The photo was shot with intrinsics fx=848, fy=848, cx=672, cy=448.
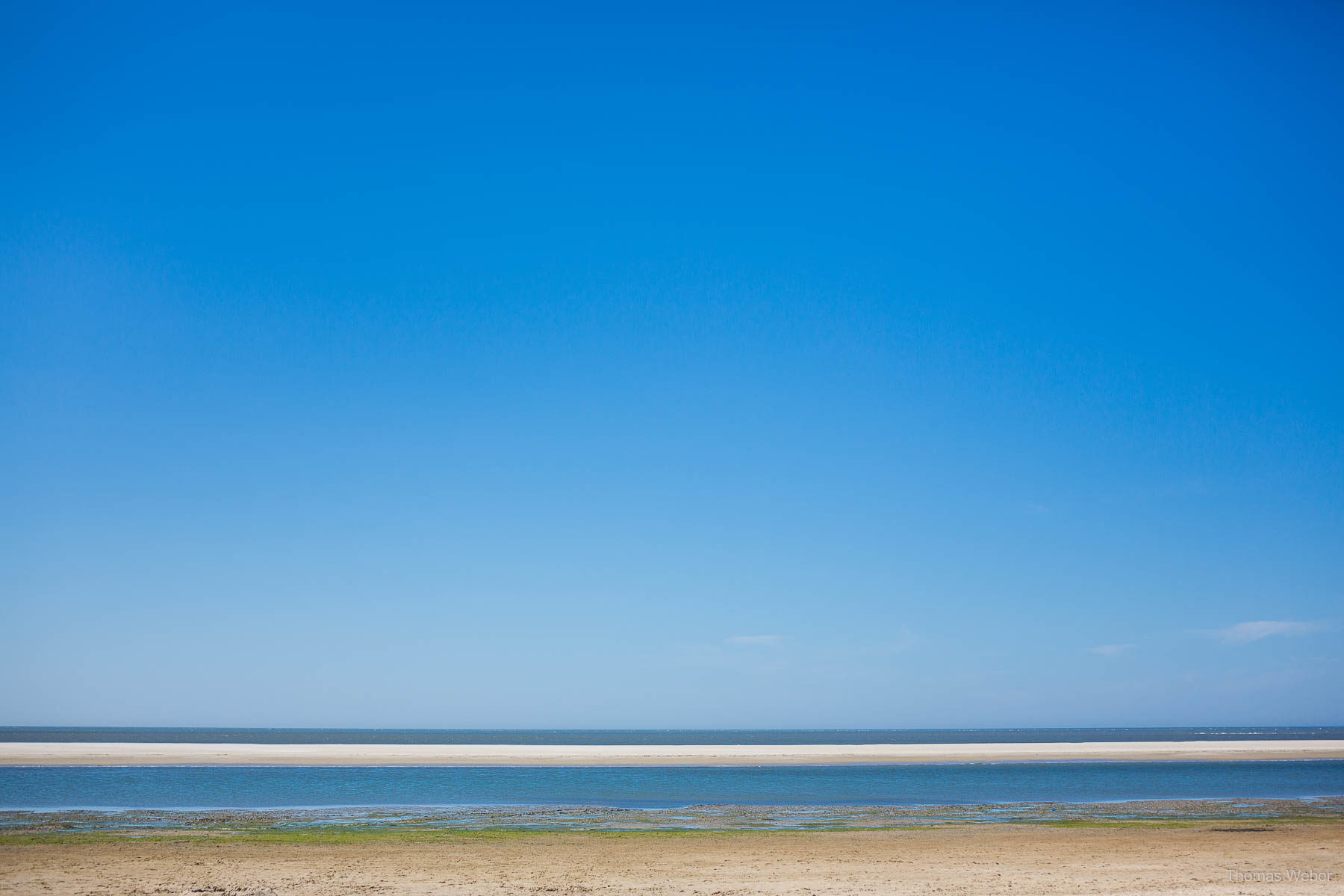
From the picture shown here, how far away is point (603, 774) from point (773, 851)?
28060mm

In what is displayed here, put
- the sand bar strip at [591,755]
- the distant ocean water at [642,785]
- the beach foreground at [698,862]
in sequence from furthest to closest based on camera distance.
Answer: the sand bar strip at [591,755] < the distant ocean water at [642,785] < the beach foreground at [698,862]

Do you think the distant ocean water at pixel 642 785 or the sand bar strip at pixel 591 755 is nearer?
the distant ocean water at pixel 642 785

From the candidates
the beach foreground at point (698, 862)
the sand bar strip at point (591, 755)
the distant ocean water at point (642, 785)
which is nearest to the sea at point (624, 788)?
the distant ocean water at point (642, 785)

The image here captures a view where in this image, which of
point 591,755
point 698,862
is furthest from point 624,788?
point 591,755

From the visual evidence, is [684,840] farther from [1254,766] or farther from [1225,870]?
[1254,766]

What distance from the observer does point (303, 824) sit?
26844 millimetres

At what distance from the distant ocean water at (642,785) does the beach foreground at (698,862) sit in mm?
9812

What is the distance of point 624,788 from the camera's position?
4084cm

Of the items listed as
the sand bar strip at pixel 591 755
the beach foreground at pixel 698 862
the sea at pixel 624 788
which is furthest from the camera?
the sand bar strip at pixel 591 755

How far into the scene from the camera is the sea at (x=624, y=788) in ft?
106

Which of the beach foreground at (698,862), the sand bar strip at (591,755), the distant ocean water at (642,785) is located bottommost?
the sand bar strip at (591,755)

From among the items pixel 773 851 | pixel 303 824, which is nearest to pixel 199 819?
pixel 303 824

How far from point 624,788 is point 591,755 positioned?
76.7 feet

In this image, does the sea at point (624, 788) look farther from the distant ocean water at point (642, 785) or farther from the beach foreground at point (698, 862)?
the beach foreground at point (698, 862)
